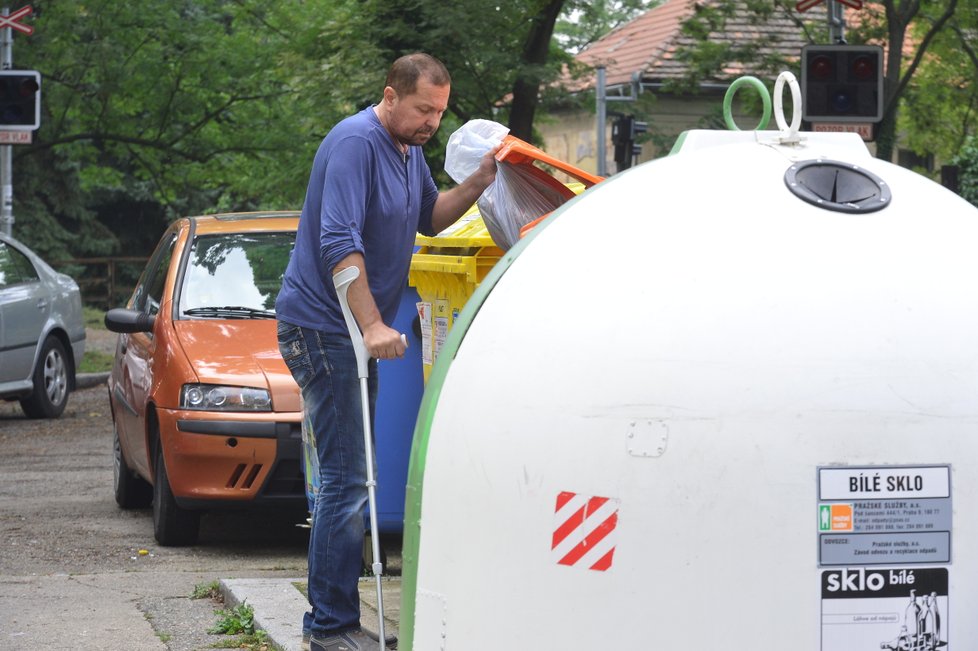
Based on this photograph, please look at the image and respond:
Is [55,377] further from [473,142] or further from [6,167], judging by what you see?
[473,142]

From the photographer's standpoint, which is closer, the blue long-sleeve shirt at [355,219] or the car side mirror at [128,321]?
the blue long-sleeve shirt at [355,219]

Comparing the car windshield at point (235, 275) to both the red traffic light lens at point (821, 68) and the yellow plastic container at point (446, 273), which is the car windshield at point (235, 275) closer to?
the yellow plastic container at point (446, 273)

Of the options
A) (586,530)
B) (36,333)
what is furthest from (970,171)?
(586,530)

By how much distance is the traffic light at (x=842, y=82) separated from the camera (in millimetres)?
13523

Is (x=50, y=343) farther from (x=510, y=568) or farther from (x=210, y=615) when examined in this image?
(x=510, y=568)

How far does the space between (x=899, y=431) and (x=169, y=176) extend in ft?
69.2

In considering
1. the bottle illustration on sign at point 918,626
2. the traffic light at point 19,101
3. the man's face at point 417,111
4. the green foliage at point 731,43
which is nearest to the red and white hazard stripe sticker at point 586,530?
the bottle illustration on sign at point 918,626

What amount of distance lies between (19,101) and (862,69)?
26.8 feet

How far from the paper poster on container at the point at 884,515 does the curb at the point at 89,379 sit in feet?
50.8

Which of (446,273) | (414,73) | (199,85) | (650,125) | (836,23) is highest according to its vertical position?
(199,85)

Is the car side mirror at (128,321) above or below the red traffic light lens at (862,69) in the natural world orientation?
below

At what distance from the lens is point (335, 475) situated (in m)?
4.42

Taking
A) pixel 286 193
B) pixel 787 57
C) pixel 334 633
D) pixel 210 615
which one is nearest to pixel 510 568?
pixel 334 633

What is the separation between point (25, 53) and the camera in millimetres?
20422
